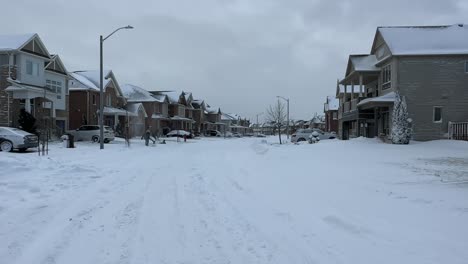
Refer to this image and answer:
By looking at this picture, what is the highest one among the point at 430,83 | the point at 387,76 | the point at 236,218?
the point at 387,76

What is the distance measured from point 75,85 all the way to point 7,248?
4580 centimetres

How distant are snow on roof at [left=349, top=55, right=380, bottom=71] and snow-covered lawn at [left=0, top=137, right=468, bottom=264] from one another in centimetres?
2366

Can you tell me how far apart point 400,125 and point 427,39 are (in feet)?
29.1

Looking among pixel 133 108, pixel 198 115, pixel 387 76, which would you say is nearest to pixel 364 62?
pixel 387 76

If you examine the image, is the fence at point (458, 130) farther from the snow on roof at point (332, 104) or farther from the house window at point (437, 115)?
the snow on roof at point (332, 104)

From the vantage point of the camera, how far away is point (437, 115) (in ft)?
104

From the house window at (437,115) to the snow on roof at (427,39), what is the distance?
398cm

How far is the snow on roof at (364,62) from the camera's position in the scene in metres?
35.9

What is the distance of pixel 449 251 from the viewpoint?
5.59 m

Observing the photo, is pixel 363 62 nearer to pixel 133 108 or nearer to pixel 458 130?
pixel 458 130

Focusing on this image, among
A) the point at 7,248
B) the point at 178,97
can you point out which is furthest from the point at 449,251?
the point at 178,97

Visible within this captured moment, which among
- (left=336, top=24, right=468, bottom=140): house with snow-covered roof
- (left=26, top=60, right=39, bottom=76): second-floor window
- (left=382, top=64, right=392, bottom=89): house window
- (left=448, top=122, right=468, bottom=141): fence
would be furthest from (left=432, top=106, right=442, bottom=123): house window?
(left=26, top=60, right=39, bottom=76): second-floor window

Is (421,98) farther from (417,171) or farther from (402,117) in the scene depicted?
(417,171)

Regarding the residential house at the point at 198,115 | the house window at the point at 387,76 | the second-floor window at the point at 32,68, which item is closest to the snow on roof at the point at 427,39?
the house window at the point at 387,76
